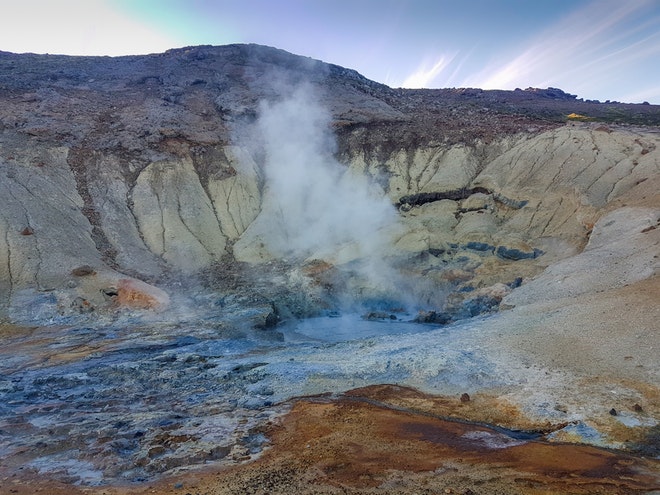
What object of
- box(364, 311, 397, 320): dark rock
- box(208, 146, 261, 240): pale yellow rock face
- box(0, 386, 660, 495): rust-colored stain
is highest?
box(208, 146, 261, 240): pale yellow rock face

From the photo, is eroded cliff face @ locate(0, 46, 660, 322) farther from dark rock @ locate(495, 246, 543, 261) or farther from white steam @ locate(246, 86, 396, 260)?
white steam @ locate(246, 86, 396, 260)

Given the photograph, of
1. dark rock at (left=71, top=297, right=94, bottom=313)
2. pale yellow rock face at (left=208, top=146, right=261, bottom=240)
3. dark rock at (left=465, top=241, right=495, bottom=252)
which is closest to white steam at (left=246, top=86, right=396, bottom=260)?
pale yellow rock face at (left=208, top=146, right=261, bottom=240)

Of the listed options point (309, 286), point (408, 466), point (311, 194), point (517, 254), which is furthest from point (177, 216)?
point (408, 466)

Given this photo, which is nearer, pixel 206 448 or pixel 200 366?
pixel 206 448

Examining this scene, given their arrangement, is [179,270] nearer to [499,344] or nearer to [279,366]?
[279,366]

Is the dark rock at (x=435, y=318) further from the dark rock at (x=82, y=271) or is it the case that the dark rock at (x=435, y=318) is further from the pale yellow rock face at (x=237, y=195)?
the dark rock at (x=82, y=271)

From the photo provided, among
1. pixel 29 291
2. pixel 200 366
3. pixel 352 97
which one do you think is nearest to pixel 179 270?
pixel 29 291

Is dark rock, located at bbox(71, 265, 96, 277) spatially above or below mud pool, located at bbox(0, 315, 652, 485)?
above
